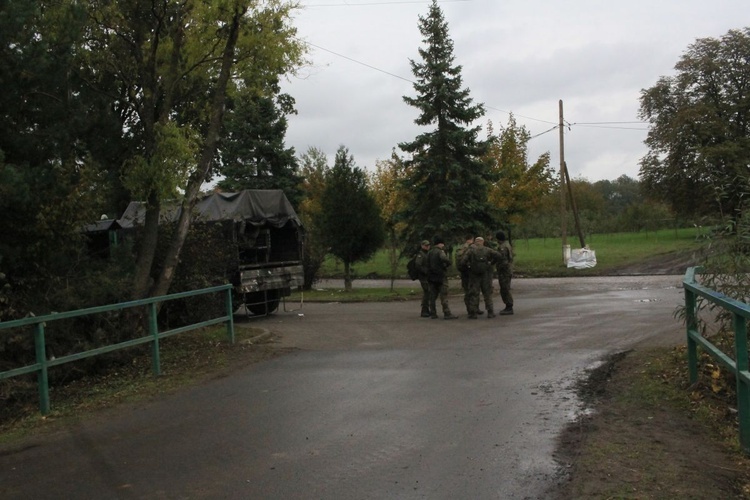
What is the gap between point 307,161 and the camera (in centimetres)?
5812

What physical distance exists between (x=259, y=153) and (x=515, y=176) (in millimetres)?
18079

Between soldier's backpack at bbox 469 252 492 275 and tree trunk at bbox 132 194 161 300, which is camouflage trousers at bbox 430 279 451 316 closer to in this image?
soldier's backpack at bbox 469 252 492 275

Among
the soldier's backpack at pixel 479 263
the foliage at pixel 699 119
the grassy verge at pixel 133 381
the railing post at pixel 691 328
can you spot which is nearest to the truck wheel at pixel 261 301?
the grassy verge at pixel 133 381

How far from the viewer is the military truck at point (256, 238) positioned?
17.0 metres

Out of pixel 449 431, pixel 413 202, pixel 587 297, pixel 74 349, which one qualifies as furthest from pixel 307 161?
pixel 449 431

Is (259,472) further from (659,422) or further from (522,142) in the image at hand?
(522,142)

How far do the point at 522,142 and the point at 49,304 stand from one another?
26.8m

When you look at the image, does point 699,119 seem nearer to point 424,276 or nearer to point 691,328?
point 424,276

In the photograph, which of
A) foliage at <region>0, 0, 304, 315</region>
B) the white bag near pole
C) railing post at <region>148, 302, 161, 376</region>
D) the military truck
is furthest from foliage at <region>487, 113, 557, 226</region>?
railing post at <region>148, 302, 161, 376</region>

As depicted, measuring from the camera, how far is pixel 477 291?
1606cm

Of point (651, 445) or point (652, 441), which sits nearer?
point (651, 445)

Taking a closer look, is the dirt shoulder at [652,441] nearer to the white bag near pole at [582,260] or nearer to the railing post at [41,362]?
the railing post at [41,362]

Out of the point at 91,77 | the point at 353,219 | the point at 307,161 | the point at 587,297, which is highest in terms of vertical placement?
the point at 307,161

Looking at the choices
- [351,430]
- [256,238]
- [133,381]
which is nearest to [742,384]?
[351,430]
